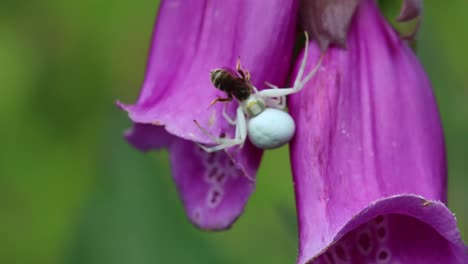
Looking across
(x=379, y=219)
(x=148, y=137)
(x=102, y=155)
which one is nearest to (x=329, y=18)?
(x=379, y=219)

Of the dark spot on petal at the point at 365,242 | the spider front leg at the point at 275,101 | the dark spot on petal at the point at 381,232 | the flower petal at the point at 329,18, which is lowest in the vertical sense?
the dark spot on petal at the point at 365,242

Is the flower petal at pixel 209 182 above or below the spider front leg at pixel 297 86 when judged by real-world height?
below

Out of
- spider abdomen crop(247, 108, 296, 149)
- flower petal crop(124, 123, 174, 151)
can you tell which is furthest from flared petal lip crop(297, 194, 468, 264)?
flower petal crop(124, 123, 174, 151)

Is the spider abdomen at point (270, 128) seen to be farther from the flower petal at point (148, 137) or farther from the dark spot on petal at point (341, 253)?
the flower petal at point (148, 137)

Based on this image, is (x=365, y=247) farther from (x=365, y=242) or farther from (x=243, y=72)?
(x=243, y=72)

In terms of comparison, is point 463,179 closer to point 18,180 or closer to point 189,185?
point 189,185

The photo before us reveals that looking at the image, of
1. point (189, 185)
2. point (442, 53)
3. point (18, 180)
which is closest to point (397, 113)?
point (189, 185)

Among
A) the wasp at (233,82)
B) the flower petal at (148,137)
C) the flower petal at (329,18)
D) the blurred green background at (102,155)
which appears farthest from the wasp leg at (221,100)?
the blurred green background at (102,155)
